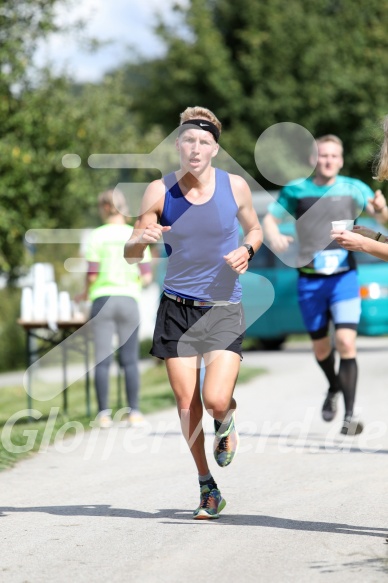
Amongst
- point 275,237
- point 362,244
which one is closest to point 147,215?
point 362,244

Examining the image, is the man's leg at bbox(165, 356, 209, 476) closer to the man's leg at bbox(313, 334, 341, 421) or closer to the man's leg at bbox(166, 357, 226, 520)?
the man's leg at bbox(166, 357, 226, 520)

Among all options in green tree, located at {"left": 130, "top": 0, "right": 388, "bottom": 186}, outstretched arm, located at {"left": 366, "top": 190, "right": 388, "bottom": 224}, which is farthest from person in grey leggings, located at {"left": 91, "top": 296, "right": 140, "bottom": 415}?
green tree, located at {"left": 130, "top": 0, "right": 388, "bottom": 186}

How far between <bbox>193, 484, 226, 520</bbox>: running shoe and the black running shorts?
2.34ft

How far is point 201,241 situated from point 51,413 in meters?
6.64

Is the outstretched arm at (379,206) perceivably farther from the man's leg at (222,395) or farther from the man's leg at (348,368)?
the man's leg at (222,395)

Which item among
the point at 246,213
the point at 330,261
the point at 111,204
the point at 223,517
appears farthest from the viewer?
the point at 111,204

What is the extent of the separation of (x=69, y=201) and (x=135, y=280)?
10228mm

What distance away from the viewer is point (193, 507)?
6406 millimetres

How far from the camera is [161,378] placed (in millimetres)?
17078

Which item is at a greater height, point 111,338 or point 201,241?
point 201,241

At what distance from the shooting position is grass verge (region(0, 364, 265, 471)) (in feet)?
29.9

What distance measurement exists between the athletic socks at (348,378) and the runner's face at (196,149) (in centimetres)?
341

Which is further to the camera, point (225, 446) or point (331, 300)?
point (331, 300)

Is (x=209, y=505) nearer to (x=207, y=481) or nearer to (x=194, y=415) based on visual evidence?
(x=207, y=481)
